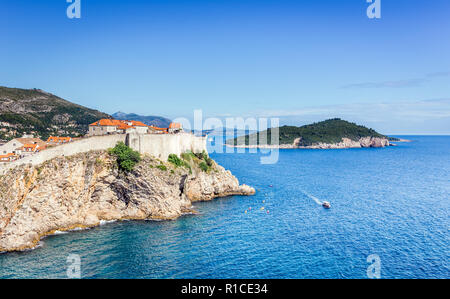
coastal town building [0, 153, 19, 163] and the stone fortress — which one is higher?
the stone fortress

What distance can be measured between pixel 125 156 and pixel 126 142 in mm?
3109

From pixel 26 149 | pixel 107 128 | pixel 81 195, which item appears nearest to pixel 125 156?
pixel 81 195

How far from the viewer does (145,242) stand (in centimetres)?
3409

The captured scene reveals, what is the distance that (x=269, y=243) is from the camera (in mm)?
34625

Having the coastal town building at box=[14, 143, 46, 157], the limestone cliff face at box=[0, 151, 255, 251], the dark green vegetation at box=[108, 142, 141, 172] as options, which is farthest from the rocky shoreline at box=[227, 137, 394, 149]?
the coastal town building at box=[14, 143, 46, 157]

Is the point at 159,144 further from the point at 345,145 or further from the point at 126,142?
the point at 345,145

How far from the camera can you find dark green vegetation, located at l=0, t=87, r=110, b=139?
82.4 m

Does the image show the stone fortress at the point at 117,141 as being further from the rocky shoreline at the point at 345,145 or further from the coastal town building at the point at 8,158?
the rocky shoreline at the point at 345,145

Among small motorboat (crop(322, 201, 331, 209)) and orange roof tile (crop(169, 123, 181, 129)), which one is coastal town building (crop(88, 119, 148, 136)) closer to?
orange roof tile (crop(169, 123, 181, 129))

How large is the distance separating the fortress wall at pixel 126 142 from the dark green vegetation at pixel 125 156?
3.71 feet

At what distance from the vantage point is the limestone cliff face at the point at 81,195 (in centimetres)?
3378

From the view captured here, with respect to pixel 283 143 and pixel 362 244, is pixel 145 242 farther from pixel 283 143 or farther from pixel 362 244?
pixel 283 143

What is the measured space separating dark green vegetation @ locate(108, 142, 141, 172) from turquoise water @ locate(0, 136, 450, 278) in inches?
305

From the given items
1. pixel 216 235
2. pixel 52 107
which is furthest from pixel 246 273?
pixel 52 107
